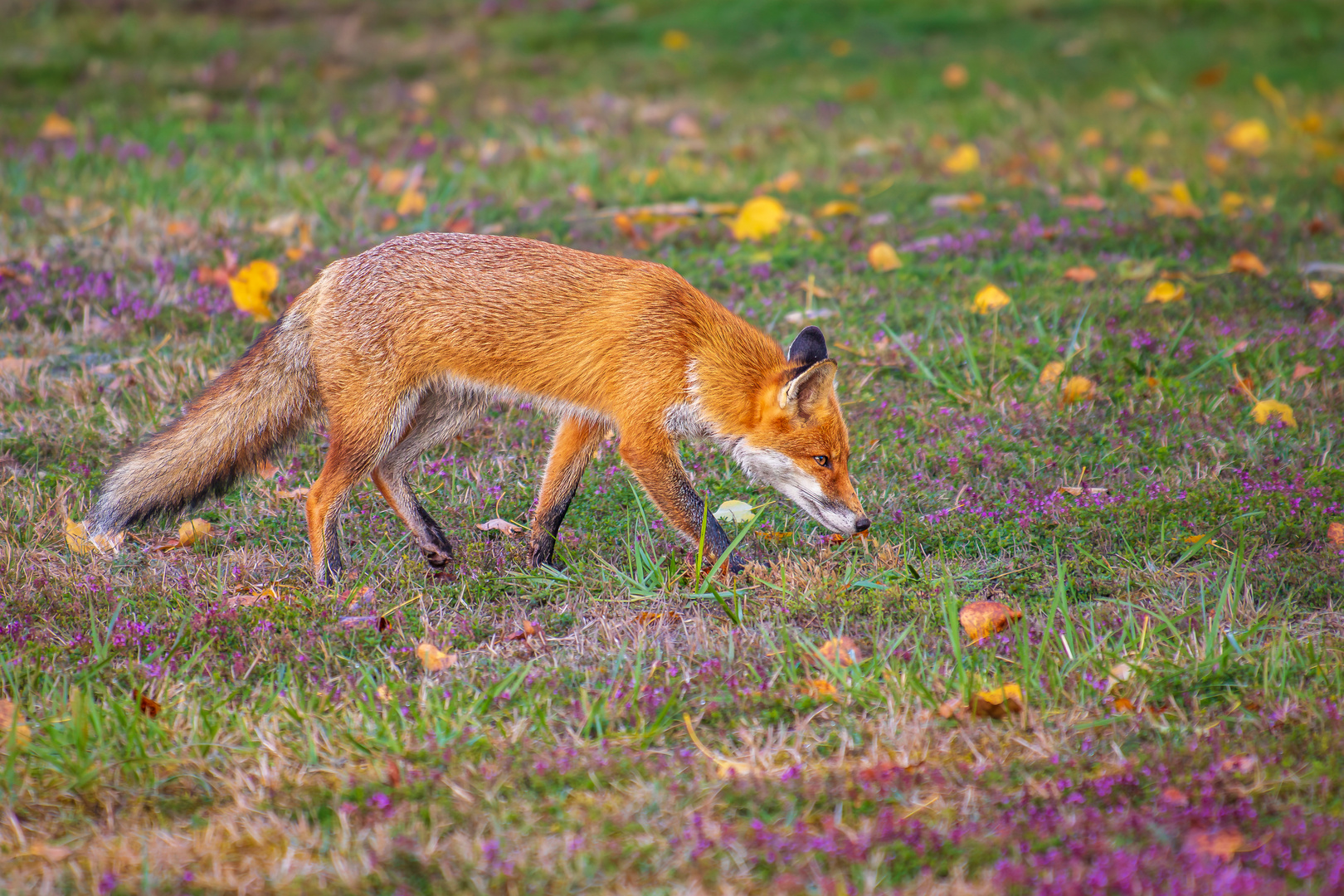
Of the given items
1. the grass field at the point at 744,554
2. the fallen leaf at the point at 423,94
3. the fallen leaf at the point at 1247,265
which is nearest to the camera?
the grass field at the point at 744,554

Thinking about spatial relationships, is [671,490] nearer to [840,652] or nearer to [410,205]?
[840,652]

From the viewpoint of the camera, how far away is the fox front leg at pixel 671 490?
4.50m

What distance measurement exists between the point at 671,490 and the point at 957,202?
4670 mm

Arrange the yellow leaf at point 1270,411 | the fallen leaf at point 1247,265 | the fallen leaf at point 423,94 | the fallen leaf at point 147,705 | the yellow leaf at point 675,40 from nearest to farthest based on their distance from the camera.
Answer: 1. the fallen leaf at point 147,705
2. the yellow leaf at point 1270,411
3. the fallen leaf at point 1247,265
4. the fallen leaf at point 423,94
5. the yellow leaf at point 675,40

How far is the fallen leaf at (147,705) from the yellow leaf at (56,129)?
7.53 m

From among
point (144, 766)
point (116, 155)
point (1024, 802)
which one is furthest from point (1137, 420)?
point (116, 155)

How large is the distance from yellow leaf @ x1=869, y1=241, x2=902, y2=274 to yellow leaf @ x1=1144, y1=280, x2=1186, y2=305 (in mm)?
1506

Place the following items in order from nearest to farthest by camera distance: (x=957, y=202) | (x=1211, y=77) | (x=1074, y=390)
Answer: (x=1074, y=390), (x=957, y=202), (x=1211, y=77)

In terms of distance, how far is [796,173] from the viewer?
Result: 9.14 metres

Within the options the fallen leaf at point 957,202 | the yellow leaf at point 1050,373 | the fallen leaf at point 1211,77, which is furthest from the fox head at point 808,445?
the fallen leaf at point 1211,77

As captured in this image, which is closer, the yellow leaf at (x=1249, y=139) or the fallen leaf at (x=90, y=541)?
the fallen leaf at (x=90, y=541)

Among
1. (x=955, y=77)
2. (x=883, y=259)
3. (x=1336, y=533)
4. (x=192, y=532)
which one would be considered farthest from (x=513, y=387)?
(x=955, y=77)

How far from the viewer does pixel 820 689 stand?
360cm

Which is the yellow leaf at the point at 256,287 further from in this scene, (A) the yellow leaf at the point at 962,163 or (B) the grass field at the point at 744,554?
(A) the yellow leaf at the point at 962,163
